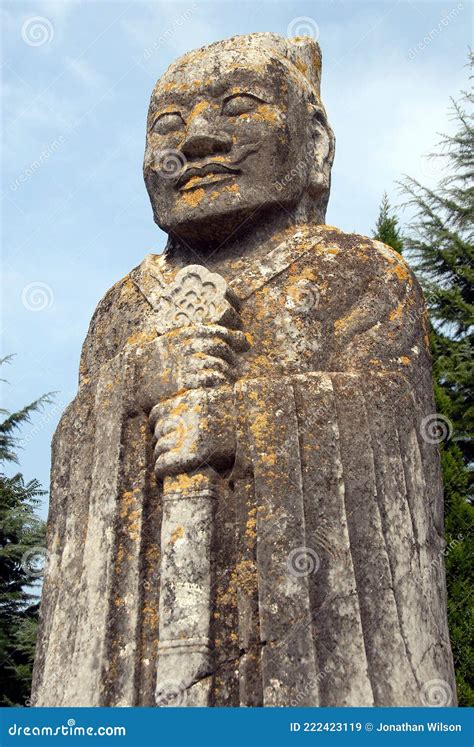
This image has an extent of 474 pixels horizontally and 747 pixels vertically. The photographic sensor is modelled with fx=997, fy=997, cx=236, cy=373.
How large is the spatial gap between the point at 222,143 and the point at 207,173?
0.22 m

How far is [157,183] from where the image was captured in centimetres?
704

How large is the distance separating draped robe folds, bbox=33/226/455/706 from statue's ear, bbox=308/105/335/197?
66cm

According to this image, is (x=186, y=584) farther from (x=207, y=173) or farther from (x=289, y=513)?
(x=207, y=173)

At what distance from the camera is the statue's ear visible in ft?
23.6

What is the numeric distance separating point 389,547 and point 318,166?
3079mm

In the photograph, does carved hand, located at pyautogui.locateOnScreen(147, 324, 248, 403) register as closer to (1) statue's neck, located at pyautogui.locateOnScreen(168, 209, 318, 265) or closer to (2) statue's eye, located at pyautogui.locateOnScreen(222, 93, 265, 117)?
(1) statue's neck, located at pyautogui.locateOnScreen(168, 209, 318, 265)

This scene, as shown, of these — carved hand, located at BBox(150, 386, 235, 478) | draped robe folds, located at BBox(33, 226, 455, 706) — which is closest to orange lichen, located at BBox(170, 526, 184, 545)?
draped robe folds, located at BBox(33, 226, 455, 706)

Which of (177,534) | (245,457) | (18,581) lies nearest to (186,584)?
(177,534)

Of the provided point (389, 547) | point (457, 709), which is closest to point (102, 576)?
point (389, 547)

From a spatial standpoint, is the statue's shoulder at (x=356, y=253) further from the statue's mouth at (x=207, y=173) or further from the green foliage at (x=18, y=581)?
the green foliage at (x=18, y=581)

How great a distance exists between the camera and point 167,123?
23.1ft

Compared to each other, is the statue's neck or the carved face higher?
the carved face

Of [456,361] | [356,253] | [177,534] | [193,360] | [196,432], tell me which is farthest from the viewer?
[456,361]

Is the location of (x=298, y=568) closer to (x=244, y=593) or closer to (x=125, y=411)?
(x=244, y=593)
